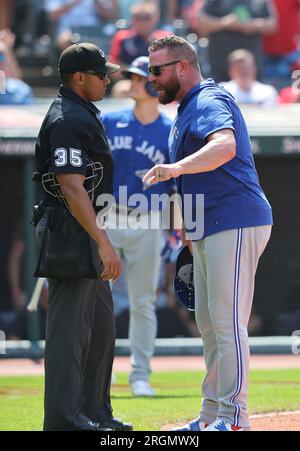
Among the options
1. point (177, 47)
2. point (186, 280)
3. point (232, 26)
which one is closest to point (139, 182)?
point (186, 280)

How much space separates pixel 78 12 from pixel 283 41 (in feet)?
8.88

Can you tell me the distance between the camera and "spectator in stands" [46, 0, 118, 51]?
12336 millimetres

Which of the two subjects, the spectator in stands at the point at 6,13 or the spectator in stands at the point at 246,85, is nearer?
the spectator in stands at the point at 246,85

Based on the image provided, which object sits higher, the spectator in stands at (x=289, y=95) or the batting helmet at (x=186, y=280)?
the spectator in stands at (x=289, y=95)

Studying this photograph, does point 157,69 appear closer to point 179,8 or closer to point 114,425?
point 114,425

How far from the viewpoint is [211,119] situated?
15.5 feet

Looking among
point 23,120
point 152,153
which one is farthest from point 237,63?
point 152,153

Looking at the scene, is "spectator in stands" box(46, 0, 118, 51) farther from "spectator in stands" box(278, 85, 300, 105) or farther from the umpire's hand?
the umpire's hand

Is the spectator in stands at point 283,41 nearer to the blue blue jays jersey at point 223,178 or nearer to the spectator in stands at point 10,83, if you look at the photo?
the spectator in stands at point 10,83

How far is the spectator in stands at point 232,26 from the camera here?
468 inches

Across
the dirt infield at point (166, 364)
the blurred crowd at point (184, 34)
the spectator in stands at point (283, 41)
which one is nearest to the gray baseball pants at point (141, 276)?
the dirt infield at point (166, 364)

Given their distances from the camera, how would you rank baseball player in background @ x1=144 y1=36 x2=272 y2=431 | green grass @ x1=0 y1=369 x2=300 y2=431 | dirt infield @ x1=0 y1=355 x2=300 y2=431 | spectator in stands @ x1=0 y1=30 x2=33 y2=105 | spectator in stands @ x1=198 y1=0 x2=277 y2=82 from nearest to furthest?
baseball player in background @ x1=144 y1=36 x2=272 y2=431 < green grass @ x1=0 y1=369 x2=300 y2=431 < dirt infield @ x1=0 y1=355 x2=300 y2=431 < spectator in stands @ x1=0 y1=30 x2=33 y2=105 < spectator in stands @ x1=198 y1=0 x2=277 y2=82

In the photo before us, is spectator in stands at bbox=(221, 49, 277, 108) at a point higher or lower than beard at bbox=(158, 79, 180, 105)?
higher

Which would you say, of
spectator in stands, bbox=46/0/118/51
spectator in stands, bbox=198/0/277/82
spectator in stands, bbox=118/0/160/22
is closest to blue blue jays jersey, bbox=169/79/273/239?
spectator in stands, bbox=198/0/277/82
